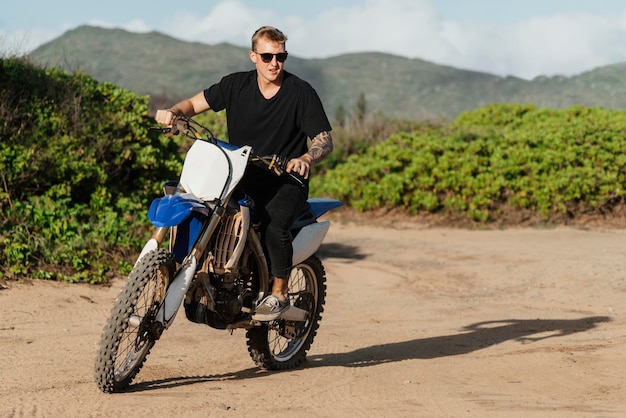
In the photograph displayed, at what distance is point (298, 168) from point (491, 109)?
1873 centimetres

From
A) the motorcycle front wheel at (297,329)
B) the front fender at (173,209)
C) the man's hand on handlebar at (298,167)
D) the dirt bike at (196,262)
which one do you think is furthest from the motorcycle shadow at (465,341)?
the front fender at (173,209)

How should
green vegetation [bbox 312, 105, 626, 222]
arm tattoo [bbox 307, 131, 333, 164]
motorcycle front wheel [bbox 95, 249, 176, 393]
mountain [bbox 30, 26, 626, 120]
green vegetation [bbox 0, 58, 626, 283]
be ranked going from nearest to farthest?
motorcycle front wheel [bbox 95, 249, 176, 393]
arm tattoo [bbox 307, 131, 333, 164]
green vegetation [bbox 0, 58, 626, 283]
green vegetation [bbox 312, 105, 626, 222]
mountain [bbox 30, 26, 626, 120]

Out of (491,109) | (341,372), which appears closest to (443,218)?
(491,109)

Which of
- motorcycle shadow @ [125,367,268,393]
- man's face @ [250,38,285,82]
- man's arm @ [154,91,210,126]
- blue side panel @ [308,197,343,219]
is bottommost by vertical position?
motorcycle shadow @ [125,367,268,393]

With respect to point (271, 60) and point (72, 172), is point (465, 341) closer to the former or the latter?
point (271, 60)

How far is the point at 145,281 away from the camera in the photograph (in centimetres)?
597

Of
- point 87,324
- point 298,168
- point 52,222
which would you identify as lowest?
point 87,324

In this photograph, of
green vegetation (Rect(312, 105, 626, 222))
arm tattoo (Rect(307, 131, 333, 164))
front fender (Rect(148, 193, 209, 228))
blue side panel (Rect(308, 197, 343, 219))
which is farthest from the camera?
green vegetation (Rect(312, 105, 626, 222))

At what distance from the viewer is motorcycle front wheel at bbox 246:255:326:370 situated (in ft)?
24.6

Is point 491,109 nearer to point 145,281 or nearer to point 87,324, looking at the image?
point 87,324

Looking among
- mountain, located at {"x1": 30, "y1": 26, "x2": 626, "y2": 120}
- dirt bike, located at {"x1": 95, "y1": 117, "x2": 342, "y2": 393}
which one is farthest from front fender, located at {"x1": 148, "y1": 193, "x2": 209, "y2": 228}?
mountain, located at {"x1": 30, "y1": 26, "x2": 626, "y2": 120}

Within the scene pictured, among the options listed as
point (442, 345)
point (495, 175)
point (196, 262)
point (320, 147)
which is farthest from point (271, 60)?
point (495, 175)

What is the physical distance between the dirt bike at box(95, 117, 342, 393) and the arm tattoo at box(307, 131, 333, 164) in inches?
8.1

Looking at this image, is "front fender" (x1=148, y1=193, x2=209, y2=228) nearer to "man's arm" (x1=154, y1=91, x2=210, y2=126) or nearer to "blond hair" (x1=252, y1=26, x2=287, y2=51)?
"man's arm" (x1=154, y1=91, x2=210, y2=126)
